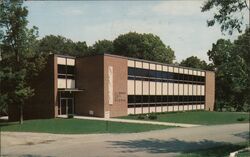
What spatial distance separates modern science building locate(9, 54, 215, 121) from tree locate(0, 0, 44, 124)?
6.56m

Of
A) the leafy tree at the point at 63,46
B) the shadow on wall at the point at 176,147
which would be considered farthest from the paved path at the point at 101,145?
the leafy tree at the point at 63,46

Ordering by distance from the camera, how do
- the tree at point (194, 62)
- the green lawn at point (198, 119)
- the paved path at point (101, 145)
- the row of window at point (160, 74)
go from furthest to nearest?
the tree at point (194, 62) < the row of window at point (160, 74) < the green lawn at point (198, 119) < the paved path at point (101, 145)

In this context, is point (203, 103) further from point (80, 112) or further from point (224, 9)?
point (224, 9)

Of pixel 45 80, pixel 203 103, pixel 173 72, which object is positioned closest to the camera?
pixel 45 80

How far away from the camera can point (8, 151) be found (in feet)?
67.3

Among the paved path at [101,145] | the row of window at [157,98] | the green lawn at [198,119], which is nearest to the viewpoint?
the paved path at [101,145]

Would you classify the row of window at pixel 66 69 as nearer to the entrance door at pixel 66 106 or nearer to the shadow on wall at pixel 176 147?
the entrance door at pixel 66 106

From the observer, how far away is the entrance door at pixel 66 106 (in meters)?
46.1

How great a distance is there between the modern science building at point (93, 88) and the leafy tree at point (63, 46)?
1842 inches

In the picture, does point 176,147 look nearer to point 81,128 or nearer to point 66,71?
point 81,128

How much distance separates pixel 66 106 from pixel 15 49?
10.7 m

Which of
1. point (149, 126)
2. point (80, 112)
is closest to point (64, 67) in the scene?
point (80, 112)

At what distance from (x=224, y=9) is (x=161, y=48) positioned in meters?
71.3

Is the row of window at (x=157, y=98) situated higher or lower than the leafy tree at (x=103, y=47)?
lower
